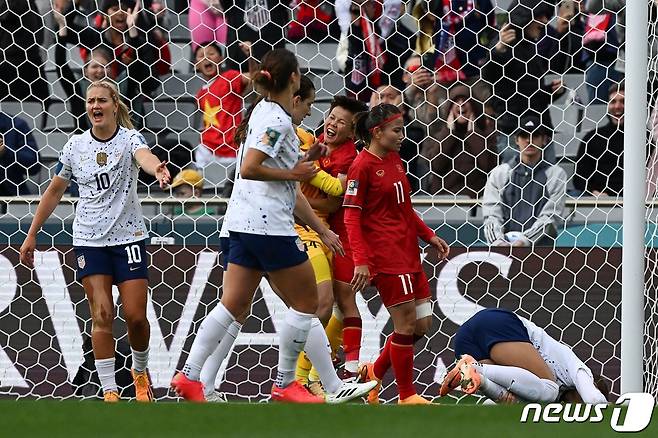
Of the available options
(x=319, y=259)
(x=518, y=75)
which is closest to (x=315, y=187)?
(x=319, y=259)

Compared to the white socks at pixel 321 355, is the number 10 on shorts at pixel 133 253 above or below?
above

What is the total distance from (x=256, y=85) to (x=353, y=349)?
2136mm

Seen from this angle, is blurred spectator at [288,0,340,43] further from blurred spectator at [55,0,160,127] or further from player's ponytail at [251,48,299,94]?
player's ponytail at [251,48,299,94]

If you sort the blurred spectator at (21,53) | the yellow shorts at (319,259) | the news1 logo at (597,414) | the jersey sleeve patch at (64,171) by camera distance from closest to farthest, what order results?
the news1 logo at (597,414) < the jersey sleeve patch at (64,171) < the yellow shorts at (319,259) < the blurred spectator at (21,53)

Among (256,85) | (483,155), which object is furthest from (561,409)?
(483,155)

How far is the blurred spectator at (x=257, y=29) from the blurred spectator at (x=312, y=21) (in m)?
0.06

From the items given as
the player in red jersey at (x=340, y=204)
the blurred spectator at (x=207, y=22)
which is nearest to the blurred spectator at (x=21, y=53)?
the blurred spectator at (x=207, y=22)

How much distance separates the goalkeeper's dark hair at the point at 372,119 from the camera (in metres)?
7.06

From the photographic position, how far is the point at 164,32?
28.5 ft

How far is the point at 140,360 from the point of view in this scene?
7.00m

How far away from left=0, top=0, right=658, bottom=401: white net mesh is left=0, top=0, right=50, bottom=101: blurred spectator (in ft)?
0.04

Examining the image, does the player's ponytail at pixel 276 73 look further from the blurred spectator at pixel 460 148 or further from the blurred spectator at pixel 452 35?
the blurred spectator at pixel 452 35

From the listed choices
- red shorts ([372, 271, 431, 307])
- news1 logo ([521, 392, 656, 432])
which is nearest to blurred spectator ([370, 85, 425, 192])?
red shorts ([372, 271, 431, 307])

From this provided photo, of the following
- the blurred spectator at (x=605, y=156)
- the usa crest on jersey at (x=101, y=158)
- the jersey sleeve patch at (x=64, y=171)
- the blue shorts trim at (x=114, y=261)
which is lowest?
the blue shorts trim at (x=114, y=261)
